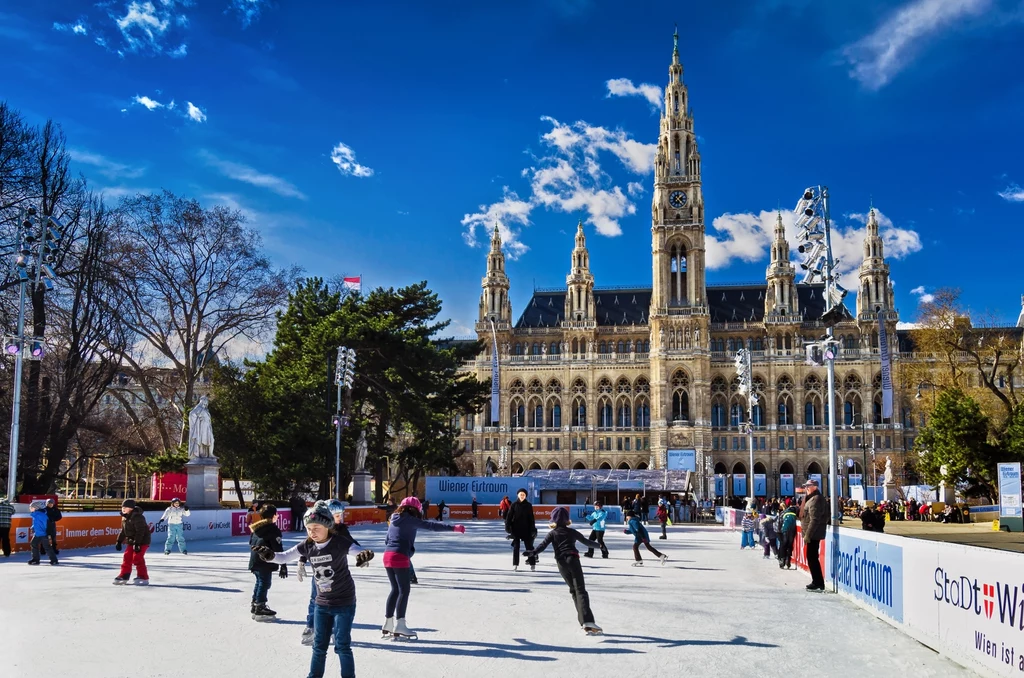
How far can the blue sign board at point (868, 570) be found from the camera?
11.7 m

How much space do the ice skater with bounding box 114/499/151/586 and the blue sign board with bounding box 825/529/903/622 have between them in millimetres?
10848

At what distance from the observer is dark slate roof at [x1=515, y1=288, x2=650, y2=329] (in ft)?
334

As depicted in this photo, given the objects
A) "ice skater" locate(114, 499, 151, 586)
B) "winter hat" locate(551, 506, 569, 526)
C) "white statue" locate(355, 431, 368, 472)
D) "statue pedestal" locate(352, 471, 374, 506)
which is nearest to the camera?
"winter hat" locate(551, 506, 569, 526)

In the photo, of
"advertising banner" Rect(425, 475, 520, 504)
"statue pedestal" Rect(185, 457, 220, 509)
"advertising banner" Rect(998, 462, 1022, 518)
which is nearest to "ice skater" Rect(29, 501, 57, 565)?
"statue pedestal" Rect(185, 457, 220, 509)

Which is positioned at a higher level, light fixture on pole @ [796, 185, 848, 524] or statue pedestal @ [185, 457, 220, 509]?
light fixture on pole @ [796, 185, 848, 524]

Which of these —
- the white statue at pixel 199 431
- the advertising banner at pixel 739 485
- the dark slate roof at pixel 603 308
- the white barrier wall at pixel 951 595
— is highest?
the dark slate roof at pixel 603 308

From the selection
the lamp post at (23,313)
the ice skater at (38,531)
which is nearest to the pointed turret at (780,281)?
the lamp post at (23,313)

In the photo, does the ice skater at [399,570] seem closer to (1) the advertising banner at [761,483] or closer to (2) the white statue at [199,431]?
(2) the white statue at [199,431]

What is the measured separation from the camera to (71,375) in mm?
35844

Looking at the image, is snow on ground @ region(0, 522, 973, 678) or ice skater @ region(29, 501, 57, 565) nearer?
snow on ground @ region(0, 522, 973, 678)

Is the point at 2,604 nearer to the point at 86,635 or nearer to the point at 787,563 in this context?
the point at 86,635

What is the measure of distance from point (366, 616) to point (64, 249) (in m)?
26.9

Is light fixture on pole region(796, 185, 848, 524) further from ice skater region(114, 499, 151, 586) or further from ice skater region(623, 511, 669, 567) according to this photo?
ice skater region(114, 499, 151, 586)

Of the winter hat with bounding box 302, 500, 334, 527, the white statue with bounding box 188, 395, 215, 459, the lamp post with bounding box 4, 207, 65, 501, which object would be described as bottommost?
the winter hat with bounding box 302, 500, 334, 527
